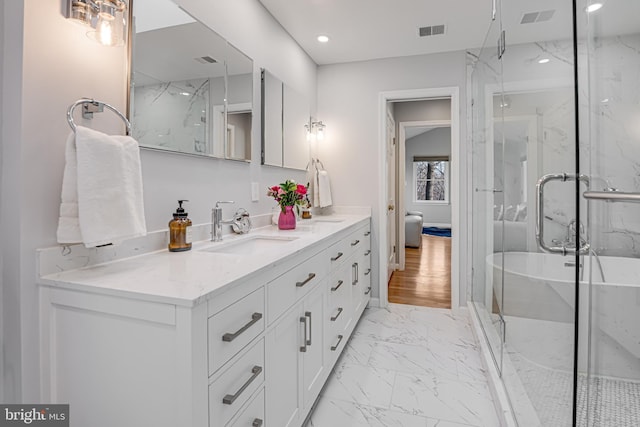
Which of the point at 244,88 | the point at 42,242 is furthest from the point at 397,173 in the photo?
the point at 42,242

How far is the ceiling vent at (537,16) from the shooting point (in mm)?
1408

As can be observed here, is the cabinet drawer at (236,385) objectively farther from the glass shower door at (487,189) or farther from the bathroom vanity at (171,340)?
the glass shower door at (487,189)

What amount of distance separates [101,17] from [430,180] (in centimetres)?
915

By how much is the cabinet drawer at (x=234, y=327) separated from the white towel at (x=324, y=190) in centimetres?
203

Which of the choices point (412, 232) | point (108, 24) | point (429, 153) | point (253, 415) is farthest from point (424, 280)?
point (429, 153)

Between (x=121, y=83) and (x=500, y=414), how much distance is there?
225 centimetres

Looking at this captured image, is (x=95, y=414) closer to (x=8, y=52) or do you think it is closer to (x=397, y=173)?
(x=8, y=52)

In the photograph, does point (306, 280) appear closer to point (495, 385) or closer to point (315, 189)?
point (495, 385)

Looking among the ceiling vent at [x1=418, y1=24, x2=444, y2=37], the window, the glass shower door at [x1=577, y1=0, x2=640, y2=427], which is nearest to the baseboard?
the glass shower door at [x1=577, y1=0, x2=640, y2=427]

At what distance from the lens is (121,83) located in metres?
1.30

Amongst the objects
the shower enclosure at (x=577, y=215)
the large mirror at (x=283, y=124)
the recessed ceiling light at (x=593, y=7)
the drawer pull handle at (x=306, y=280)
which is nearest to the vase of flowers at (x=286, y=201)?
the large mirror at (x=283, y=124)

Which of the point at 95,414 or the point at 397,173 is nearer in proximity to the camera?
the point at 95,414

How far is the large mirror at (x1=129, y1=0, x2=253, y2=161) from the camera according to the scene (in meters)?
1.39

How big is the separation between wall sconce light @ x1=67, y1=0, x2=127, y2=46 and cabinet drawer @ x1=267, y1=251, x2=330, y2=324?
3.33 feet
